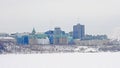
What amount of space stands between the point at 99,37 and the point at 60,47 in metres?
33.3

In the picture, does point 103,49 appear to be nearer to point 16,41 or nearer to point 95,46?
point 95,46

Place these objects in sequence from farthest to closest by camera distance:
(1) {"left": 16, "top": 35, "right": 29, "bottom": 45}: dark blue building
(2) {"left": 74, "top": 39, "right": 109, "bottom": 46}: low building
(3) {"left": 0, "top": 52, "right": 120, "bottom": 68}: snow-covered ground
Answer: (2) {"left": 74, "top": 39, "right": 109, "bottom": 46}: low building, (1) {"left": 16, "top": 35, "right": 29, "bottom": 45}: dark blue building, (3) {"left": 0, "top": 52, "right": 120, "bottom": 68}: snow-covered ground

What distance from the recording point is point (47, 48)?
162000 mm

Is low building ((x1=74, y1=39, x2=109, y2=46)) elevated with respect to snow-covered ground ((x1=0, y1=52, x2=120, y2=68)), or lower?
elevated

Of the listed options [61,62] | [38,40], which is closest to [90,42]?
[38,40]

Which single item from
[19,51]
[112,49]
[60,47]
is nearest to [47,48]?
[60,47]

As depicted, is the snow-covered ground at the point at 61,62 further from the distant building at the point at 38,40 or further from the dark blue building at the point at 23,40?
the dark blue building at the point at 23,40

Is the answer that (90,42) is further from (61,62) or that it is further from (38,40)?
(61,62)

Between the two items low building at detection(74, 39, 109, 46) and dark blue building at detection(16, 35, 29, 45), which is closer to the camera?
dark blue building at detection(16, 35, 29, 45)

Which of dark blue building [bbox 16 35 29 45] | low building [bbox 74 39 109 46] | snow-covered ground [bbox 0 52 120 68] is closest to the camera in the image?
snow-covered ground [bbox 0 52 120 68]

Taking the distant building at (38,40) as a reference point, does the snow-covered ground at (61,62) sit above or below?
below

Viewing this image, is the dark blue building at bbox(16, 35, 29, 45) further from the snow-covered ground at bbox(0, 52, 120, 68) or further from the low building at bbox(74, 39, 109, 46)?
the snow-covered ground at bbox(0, 52, 120, 68)

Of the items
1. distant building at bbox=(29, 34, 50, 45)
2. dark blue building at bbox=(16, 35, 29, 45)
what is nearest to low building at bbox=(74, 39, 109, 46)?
distant building at bbox=(29, 34, 50, 45)

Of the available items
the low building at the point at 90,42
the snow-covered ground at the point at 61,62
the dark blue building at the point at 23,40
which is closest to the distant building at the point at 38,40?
the dark blue building at the point at 23,40
